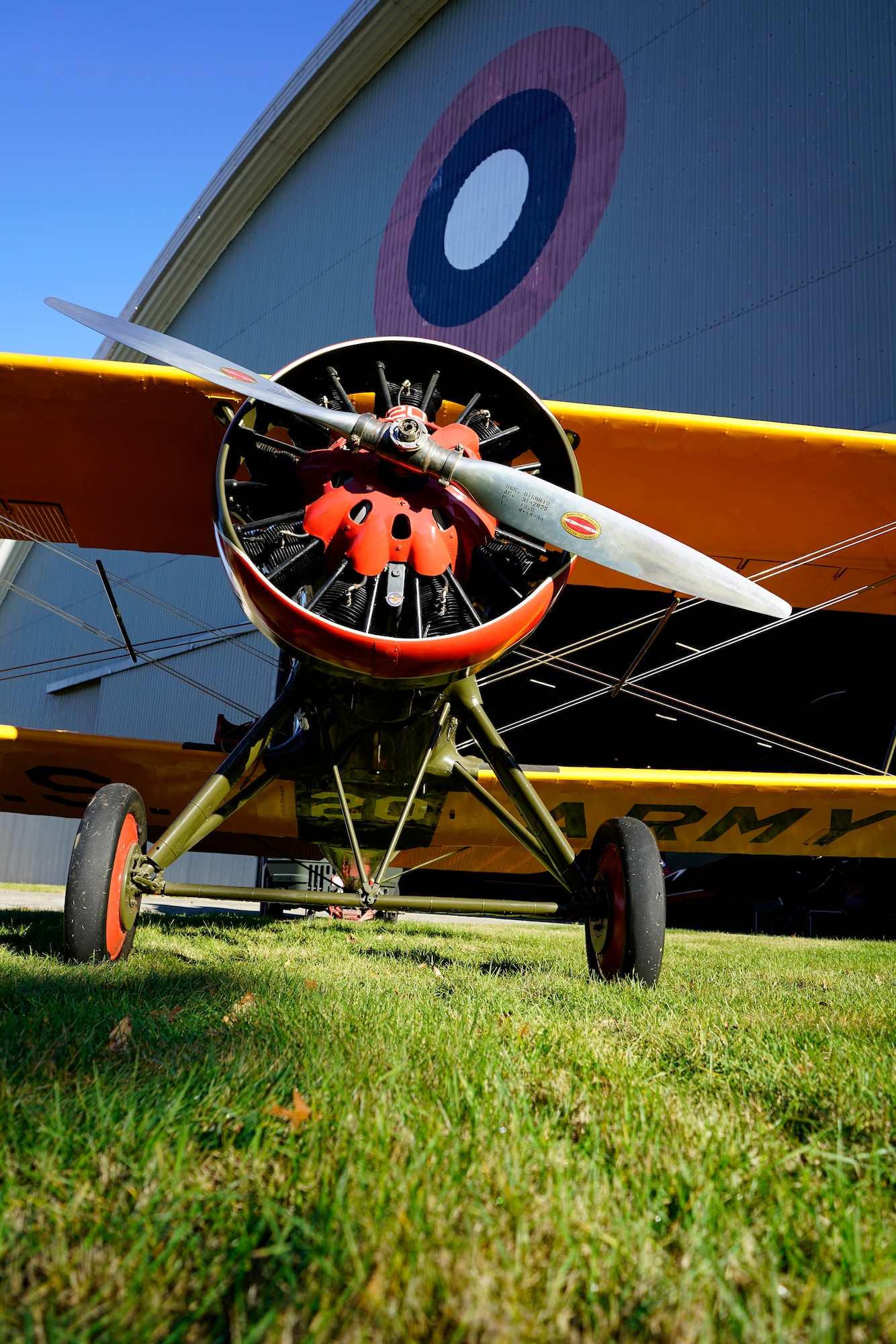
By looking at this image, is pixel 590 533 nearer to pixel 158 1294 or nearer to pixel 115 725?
pixel 158 1294

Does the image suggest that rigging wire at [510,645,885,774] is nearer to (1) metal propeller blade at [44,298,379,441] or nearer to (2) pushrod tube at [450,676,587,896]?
(2) pushrod tube at [450,676,587,896]

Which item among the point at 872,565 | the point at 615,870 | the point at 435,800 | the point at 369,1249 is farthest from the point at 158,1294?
the point at 872,565

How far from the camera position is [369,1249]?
721mm

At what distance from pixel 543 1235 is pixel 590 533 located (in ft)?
7.52

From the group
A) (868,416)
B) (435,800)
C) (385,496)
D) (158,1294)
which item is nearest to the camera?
(158,1294)

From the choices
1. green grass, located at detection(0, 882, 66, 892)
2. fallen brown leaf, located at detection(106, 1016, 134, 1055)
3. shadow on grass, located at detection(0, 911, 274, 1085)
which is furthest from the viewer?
green grass, located at detection(0, 882, 66, 892)

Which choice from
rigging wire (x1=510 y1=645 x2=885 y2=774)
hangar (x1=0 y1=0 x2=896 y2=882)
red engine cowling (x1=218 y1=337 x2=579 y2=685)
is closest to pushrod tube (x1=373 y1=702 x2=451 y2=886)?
red engine cowling (x1=218 y1=337 x2=579 y2=685)

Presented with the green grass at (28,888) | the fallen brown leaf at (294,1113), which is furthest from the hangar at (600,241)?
the fallen brown leaf at (294,1113)

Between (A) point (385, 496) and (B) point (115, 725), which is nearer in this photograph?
(A) point (385, 496)

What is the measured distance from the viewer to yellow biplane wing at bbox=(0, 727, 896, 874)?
4.16 meters

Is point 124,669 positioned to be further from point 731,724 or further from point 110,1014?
point 110,1014

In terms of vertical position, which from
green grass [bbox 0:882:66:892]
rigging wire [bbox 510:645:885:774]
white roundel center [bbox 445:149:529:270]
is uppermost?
white roundel center [bbox 445:149:529:270]

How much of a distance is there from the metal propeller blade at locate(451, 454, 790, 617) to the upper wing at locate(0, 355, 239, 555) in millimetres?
1417

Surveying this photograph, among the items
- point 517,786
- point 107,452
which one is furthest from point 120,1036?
point 107,452
